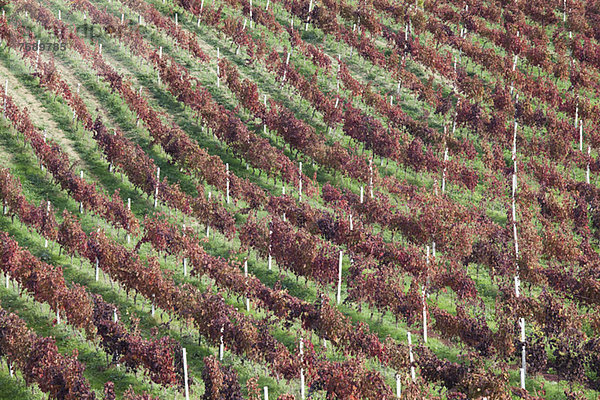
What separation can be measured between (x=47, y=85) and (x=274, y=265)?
16958 millimetres

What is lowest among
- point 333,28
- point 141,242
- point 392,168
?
point 141,242

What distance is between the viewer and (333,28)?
4212cm

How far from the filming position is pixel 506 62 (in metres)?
39.9

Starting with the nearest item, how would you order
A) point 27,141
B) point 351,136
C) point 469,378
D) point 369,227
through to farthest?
point 469,378, point 369,227, point 27,141, point 351,136

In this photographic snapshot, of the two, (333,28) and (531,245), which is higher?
(333,28)

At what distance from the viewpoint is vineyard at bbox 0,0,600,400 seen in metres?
19.3

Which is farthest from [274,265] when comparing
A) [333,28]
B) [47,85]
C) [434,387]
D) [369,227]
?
[333,28]

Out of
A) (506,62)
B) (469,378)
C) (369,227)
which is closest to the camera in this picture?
(469,378)

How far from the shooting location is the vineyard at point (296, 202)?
19.3 m

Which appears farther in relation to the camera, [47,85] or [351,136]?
[47,85]

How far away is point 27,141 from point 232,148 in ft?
28.1

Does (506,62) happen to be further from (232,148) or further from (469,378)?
(469,378)

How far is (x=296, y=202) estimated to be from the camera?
2783cm

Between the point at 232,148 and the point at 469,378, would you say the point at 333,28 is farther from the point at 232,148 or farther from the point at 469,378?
the point at 469,378
